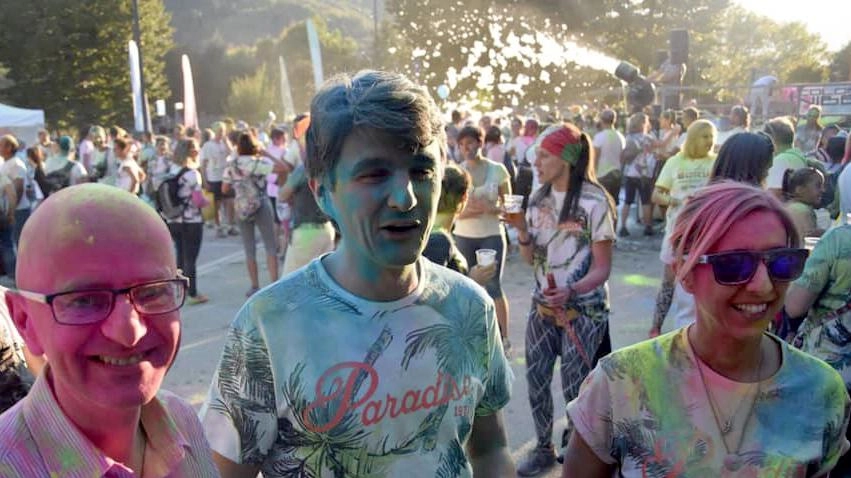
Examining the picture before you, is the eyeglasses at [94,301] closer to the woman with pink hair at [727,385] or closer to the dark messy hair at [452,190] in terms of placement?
the woman with pink hair at [727,385]

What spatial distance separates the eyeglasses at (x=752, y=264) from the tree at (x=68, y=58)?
4085cm

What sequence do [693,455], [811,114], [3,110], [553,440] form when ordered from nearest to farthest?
[693,455], [553,440], [811,114], [3,110]

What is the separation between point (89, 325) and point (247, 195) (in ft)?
22.4

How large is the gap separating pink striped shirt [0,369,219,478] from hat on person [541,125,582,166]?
120 inches

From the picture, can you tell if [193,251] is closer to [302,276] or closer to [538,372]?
[538,372]

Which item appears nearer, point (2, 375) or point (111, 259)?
point (111, 259)

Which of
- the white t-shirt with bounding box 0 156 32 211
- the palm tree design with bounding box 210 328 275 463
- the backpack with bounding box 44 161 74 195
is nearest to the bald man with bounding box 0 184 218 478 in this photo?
the palm tree design with bounding box 210 328 275 463

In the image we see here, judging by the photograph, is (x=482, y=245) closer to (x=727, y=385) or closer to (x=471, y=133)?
(x=471, y=133)

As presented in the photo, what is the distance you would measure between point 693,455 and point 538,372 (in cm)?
230

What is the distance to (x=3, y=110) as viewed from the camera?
18.7m

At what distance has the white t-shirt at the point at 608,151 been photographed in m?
9.99

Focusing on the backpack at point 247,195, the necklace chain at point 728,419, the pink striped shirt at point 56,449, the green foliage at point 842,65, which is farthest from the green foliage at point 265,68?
the pink striped shirt at point 56,449

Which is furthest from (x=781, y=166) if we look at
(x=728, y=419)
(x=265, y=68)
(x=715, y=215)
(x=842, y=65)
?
(x=265, y=68)

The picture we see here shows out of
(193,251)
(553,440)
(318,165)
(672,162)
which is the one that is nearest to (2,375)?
(318,165)
